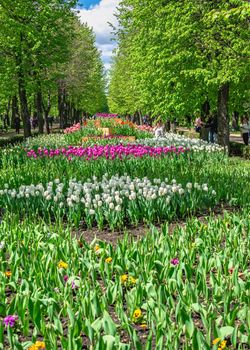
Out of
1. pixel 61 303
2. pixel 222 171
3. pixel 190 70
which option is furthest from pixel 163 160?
pixel 61 303

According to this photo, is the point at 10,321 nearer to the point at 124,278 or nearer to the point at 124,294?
the point at 124,278

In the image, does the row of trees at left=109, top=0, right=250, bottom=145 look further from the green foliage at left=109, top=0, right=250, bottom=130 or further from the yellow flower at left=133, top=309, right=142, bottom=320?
the yellow flower at left=133, top=309, right=142, bottom=320

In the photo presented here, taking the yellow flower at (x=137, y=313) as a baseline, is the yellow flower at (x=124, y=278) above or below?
above

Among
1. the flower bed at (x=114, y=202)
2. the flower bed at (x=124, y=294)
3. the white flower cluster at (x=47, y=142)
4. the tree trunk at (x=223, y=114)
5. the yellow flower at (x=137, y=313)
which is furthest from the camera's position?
the tree trunk at (x=223, y=114)

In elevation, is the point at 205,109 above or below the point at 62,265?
above

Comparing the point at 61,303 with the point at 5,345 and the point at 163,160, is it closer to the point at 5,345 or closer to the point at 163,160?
the point at 5,345

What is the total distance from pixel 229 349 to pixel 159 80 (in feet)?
48.2

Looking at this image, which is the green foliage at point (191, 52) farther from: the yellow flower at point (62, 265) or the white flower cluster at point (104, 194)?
the yellow flower at point (62, 265)

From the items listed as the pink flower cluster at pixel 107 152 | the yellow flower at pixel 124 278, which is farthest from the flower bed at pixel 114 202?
the pink flower cluster at pixel 107 152

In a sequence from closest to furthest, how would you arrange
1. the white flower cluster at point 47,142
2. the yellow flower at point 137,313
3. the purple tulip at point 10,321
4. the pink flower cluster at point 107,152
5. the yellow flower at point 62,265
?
the purple tulip at point 10,321 → the yellow flower at point 137,313 → the yellow flower at point 62,265 → the pink flower cluster at point 107,152 → the white flower cluster at point 47,142

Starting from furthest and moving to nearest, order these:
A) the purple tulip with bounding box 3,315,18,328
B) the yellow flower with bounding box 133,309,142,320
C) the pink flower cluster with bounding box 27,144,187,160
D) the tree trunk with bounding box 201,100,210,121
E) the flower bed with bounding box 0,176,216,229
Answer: the tree trunk with bounding box 201,100,210,121, the pink flower cluster with bounding box 27,144,187,160, the flower bed with bounding box 0,176,216,229, the yellow flower with bounding box 133,309,142,320, the purple tulip with bounding box 3,315,18,328

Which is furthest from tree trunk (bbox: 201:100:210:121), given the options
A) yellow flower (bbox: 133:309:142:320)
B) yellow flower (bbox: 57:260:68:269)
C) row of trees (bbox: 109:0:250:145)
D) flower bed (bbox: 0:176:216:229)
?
yellow flower (bbox: 133:309:142:320)

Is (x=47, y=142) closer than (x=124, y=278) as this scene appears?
No

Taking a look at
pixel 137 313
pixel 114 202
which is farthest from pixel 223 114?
pixel 137 313
